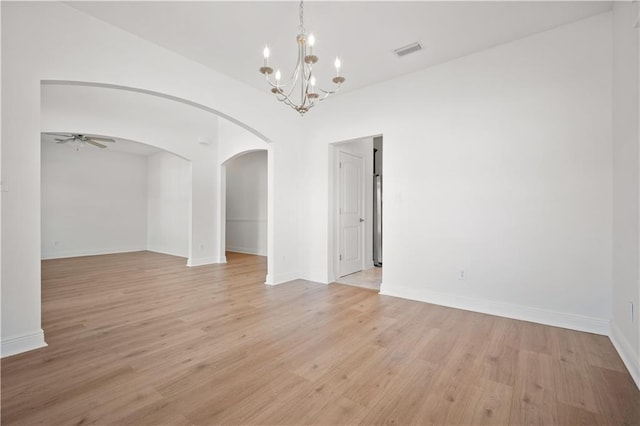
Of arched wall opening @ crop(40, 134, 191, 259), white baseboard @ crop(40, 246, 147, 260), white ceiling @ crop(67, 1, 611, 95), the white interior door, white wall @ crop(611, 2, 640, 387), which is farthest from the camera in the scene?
arched wall opening @ crop(40, 134, 191, 259)

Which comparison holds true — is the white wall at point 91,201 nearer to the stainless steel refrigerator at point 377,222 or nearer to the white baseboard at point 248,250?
the white baseboard at point 248,250

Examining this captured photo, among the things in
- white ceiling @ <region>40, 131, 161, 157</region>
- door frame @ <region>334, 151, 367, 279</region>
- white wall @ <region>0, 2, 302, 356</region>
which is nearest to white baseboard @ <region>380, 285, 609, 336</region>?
door frame @ <region>334, 151, 367, 279</region>

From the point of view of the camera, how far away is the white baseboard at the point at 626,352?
1981 mm

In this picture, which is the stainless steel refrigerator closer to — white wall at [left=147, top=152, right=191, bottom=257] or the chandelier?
the chandelier

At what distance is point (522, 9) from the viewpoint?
2.70m

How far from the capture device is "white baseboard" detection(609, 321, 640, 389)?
1.98 meters

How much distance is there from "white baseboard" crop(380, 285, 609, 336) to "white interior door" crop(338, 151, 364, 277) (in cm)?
133

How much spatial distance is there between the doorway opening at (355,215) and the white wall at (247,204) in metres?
3.49

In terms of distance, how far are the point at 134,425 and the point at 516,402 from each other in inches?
89.0

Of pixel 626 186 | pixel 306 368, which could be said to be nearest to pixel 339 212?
pixel 306 368

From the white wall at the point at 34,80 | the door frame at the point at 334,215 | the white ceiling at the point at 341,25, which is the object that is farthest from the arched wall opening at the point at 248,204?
the white ceiling at the point at 341,25

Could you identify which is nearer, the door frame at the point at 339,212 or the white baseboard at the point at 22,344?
the white baseboard at the point at 22,344

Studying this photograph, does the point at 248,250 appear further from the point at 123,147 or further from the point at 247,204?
the point at 123,147

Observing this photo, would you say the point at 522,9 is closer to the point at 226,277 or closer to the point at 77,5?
the point at 77,5
